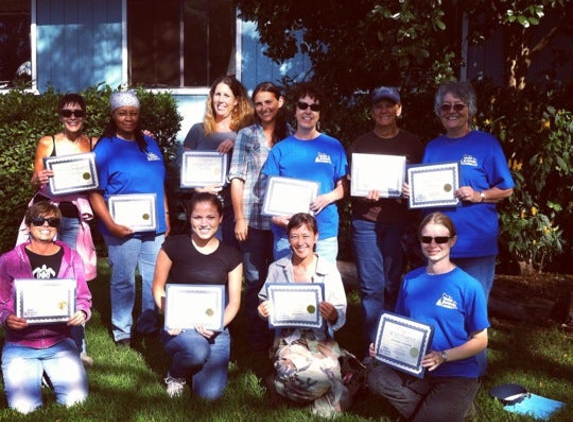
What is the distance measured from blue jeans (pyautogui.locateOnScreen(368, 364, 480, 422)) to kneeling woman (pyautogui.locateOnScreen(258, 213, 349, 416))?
0.30 m

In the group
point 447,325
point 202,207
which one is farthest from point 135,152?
point 447,325

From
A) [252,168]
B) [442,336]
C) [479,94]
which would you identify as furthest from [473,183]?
[479,94]

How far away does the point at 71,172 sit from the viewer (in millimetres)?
5500

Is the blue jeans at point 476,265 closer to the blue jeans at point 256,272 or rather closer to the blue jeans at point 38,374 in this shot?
the blue jeans at point 256,272

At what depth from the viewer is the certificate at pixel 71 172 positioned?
546 centimetres

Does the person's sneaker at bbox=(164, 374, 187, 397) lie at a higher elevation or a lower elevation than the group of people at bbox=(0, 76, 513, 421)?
lower

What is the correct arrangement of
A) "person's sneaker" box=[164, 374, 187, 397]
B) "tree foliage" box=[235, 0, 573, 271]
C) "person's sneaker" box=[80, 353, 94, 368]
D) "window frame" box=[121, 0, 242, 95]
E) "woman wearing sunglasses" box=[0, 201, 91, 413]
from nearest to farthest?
"woman wearing sunglasses" box=[0, 201, 91, 413] < "person's sneaker" box=[164, 374, 187, 397] < "person's sneaker" box=[80, 353, 94, 368] < "tree foliage" box=[235, 0, 573, 271] < "window frame" box=[121, 0, 242, 95]

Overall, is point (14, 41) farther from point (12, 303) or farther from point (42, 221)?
point (12, 303)

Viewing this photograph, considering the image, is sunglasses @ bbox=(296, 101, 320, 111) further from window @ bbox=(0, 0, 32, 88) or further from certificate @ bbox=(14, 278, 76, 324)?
window @ bbox=(0, 0, 32, 88)

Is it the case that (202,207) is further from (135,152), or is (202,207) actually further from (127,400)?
(127,400)

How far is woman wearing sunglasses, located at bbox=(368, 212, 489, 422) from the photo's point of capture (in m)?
4.32

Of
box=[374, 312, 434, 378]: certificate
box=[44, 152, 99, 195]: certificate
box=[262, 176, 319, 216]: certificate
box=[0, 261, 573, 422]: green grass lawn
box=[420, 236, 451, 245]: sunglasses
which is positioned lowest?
box=[0, 261, 573, 422]: green grass lawn

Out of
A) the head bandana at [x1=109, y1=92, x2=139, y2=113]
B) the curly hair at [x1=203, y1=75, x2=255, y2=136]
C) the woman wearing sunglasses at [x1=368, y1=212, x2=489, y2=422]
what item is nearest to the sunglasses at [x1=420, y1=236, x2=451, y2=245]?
the woman wearing sunglasses at [x1=368, y1=212, x2=489, y2=422]

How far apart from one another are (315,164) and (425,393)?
5.63ft
